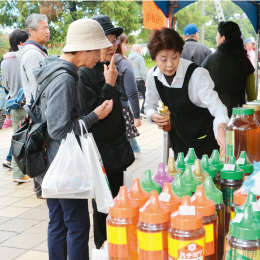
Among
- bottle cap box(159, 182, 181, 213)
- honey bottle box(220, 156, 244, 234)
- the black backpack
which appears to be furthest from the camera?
the black backpack

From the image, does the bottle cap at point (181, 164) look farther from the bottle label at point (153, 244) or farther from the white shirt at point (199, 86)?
the white shirt at point (199, 86)

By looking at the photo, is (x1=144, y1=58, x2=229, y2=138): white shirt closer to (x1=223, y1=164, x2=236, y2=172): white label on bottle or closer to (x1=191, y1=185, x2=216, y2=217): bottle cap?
(x1=223, y1=164, x2=236, y2=172): white label on bottle

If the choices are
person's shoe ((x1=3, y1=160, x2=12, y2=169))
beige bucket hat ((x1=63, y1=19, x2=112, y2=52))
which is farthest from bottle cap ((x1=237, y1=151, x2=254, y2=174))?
person's shoe ((x1=3, y1=160, x2=12, y2=169))

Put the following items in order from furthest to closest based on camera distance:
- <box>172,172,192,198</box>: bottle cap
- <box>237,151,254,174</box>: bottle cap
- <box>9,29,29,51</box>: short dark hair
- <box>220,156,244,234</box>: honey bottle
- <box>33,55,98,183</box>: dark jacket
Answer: <box>9,29,29,51</box>: short dark hair, <box>33,55,98,183</box>: dark jacket, <box>237,151,254,174</box>: bottle cap, <box>220,156,244,234</box>: honey bottle, <box>172,172,192,198</box>: bottle cap

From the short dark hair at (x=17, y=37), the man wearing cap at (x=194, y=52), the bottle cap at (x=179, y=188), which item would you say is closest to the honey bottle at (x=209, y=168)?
the bottle cap at (x=179, y=188)

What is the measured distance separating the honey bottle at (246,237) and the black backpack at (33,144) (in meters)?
1.40

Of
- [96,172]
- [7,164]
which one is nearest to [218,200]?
[96,172]

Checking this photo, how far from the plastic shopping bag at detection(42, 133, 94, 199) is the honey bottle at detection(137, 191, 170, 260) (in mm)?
869

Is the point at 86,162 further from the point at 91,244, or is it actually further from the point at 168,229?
the point at 91,244

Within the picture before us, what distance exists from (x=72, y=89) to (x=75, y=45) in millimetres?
268

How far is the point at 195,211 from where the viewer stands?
126 cm

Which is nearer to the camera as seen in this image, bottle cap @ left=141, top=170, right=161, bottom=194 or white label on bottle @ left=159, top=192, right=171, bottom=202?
white label on bottle @ left=159, top=192, right=171, bottom=202

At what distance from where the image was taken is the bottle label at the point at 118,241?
1.36 metres

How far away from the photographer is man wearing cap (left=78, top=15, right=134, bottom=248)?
8.66 feet
